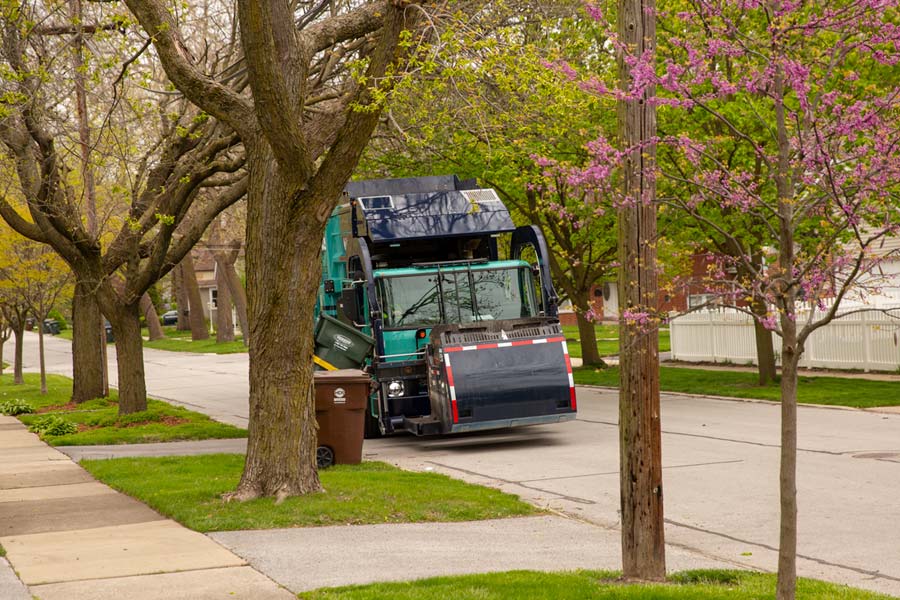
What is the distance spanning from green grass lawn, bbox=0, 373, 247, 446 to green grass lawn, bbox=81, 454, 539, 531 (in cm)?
433

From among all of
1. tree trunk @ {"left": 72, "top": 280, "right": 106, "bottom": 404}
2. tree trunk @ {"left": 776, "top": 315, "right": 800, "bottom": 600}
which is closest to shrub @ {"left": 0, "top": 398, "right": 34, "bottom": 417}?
tree trunk @ {"left": 72, "top": 280, "right": 106, "bottom": 404}

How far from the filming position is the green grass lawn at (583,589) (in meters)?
7.08

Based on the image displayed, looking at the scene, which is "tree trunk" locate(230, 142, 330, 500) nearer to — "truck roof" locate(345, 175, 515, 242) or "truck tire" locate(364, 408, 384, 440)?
"truck roof" locate(345, 175, 515, 242)

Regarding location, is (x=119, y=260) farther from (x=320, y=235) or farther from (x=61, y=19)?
(x=320, y=235)

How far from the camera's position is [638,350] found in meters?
7.44

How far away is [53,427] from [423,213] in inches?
289

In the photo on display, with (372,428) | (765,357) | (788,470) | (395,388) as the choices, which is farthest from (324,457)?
(765,357)

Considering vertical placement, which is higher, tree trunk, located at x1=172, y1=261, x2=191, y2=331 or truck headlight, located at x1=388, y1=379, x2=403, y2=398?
tree trunk, located at x1=172, y1=261, x2=191, y2=331

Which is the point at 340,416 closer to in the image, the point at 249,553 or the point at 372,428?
the point at 372,428

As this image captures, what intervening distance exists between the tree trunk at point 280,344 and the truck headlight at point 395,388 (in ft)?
18.6

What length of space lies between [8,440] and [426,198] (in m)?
8.03

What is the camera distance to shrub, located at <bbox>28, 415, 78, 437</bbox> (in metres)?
19.3

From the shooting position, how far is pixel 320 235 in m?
11.4

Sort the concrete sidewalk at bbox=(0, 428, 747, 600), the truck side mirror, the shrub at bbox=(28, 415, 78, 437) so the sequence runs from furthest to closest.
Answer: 1. the shrub at bbox=(28, 415, 78, 437)
2. the truck side mirror
3. the concrete sidewalk at bbox=(0, 428, 747, 600)
